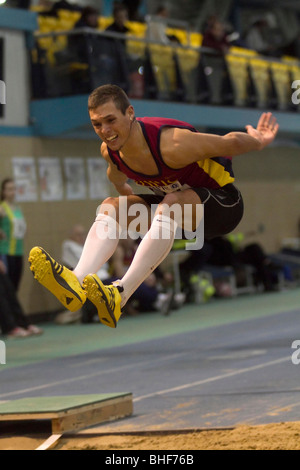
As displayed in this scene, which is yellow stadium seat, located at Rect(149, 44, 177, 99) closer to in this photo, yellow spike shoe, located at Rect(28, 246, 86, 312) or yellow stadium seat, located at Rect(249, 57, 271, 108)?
yellow stadium seat, located at Rect(249, 57, 271, 108)

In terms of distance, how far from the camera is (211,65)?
16188 millimetres

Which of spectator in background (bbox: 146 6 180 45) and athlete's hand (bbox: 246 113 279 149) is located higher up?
spectator in background (bbox: 146 6 180 45)

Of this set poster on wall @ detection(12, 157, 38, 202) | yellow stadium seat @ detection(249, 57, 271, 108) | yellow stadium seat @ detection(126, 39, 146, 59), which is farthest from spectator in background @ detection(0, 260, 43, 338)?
yellow stadium seat @ detection(249, 57, 271, 108)

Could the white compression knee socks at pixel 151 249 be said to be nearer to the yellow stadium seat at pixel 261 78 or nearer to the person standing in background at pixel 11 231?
the person standing in background at pixel 11 231

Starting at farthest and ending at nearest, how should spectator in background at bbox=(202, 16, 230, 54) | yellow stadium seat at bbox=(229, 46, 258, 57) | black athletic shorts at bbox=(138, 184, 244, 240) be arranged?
yellow stadium seat at bbox=(229, 46, 258, 57) → spectator in background at bbox=(202, 16, 230, 54) → black athletic shorts at bbox=(138, 184, 244, 240)

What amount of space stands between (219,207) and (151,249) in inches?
21.4

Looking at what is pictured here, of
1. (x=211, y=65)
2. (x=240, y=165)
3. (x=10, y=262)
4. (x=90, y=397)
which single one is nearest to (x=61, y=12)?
(x=211, y=65)

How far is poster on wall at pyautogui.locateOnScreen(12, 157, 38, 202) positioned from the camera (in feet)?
47.3

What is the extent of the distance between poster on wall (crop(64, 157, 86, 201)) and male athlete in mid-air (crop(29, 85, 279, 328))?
982cm

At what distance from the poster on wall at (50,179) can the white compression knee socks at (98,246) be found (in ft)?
31.1

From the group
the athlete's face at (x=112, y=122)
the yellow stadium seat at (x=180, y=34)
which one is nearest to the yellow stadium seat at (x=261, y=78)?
the yellow stadium seat at (x=180, y=34)

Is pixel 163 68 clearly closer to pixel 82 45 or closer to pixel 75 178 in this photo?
pixel 82 45

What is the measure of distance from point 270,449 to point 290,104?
13918mm
